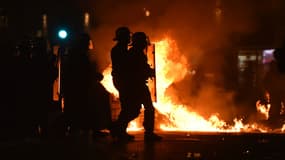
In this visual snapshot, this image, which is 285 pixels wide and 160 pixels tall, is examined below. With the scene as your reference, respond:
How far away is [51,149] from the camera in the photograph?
9.66 meters

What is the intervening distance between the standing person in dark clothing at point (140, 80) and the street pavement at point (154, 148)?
43cm

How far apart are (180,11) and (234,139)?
9801mm

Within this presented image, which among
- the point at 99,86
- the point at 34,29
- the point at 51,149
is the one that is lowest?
the point at 51,149

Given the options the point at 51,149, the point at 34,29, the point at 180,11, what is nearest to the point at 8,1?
the point at 34,29

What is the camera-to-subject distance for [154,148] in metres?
9.75

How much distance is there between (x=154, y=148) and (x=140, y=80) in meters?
1.71

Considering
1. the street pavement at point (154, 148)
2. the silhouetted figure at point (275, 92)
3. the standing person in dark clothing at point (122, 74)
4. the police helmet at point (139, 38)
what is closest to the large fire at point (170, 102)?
the silhouetted figure at point (275, 92)

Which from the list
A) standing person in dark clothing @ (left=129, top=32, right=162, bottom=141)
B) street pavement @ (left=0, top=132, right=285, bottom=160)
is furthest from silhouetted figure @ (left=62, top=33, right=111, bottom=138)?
standing person in dark clothing @ (left=129, top=32, right=162, bottom=141)

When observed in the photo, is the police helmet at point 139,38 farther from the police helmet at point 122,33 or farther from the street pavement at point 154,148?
the street pavement at point 154,148

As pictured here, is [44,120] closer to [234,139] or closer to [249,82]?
[234,139]

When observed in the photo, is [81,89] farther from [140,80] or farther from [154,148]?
[154,148]

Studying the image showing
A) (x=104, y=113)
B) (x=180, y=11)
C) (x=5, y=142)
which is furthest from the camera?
(x=180, y=11)

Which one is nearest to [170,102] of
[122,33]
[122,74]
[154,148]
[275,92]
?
[275,92]

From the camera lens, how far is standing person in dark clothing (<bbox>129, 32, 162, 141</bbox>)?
436 inches
